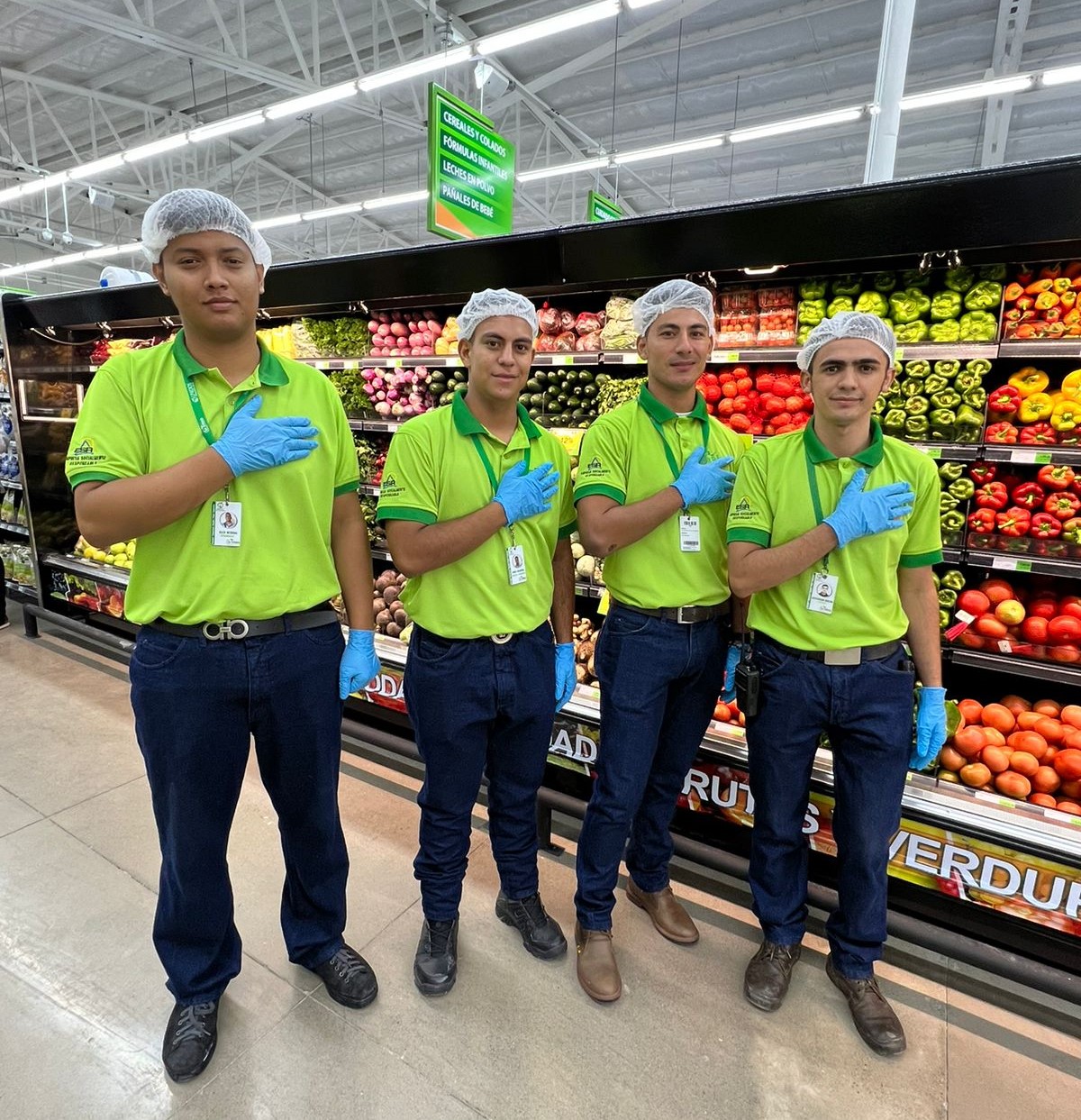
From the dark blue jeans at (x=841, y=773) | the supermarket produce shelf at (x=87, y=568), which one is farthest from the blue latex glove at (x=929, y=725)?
the supermarket produce shelf at (x=87, y=568)

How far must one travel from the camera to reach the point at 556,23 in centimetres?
538

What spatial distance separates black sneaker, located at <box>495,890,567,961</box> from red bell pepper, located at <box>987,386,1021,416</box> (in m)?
2.44

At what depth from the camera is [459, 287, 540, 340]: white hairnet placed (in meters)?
1.98

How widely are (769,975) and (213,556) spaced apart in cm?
209

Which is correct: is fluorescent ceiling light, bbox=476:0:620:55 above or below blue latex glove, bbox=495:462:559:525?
above

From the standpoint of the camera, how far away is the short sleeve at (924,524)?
6.40 ft

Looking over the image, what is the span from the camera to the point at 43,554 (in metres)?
5.45

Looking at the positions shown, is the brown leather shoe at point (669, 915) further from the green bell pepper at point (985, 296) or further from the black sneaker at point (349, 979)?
the green bell pepper at point (985, 296)

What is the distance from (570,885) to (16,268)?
22.2 m

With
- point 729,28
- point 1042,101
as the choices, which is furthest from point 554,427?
point 1042,101

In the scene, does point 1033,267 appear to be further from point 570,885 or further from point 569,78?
point 569,78

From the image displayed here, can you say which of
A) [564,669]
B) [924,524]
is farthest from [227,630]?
[924,524]

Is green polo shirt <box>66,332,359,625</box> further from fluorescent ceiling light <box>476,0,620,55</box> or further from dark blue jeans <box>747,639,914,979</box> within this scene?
fluorescent ceiling light <box>476,0,620,55</box>

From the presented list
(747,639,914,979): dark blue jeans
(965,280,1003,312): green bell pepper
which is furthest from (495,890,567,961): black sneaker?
(965,280,1003,312): green bell pepper
